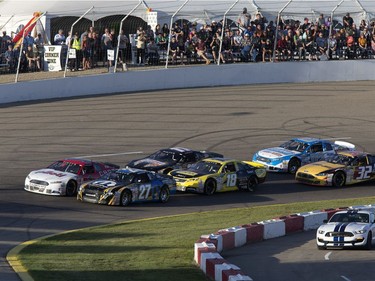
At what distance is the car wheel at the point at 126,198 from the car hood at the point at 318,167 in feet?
20.3

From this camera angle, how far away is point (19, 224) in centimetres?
2317

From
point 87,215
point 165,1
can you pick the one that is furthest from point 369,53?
point 87,215

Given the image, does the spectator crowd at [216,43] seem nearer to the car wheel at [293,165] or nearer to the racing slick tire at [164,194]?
the car wheel at [293,165]

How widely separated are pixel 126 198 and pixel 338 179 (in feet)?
23.9

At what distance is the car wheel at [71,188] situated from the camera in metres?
26.9

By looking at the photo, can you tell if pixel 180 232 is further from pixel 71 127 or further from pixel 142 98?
pixel 142 98

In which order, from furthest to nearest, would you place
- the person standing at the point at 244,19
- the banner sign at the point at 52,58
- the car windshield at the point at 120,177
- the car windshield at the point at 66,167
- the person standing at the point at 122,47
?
the person standing at the point at 244,19 < the person standing at the point at 122,47 < the banner sign at the point at 52,58 < the car windshield at the point at 66,167 < the car windshield at the point at 120,177

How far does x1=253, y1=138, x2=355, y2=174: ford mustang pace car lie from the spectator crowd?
11306 mm

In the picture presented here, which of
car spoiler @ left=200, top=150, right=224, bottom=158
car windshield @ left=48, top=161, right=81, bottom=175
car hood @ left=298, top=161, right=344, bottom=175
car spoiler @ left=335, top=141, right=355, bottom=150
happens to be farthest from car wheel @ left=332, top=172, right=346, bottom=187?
car windshield @ left=48, top=161, right=81, bottom=175

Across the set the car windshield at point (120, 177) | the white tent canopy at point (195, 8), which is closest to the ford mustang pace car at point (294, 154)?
the car windshield at point (120, 177)

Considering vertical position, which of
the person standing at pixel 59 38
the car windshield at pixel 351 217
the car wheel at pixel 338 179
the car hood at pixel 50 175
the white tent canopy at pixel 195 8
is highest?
the white tent canopy at pixel 195 8

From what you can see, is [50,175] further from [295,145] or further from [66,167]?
[295,145]

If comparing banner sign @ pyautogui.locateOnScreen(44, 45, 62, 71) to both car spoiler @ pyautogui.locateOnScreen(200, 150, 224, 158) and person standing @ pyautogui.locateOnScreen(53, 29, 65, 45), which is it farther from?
car spoiler @ pyautogui.locateOnScreen(200, 150, 224, 158)

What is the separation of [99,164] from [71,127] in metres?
7.23
